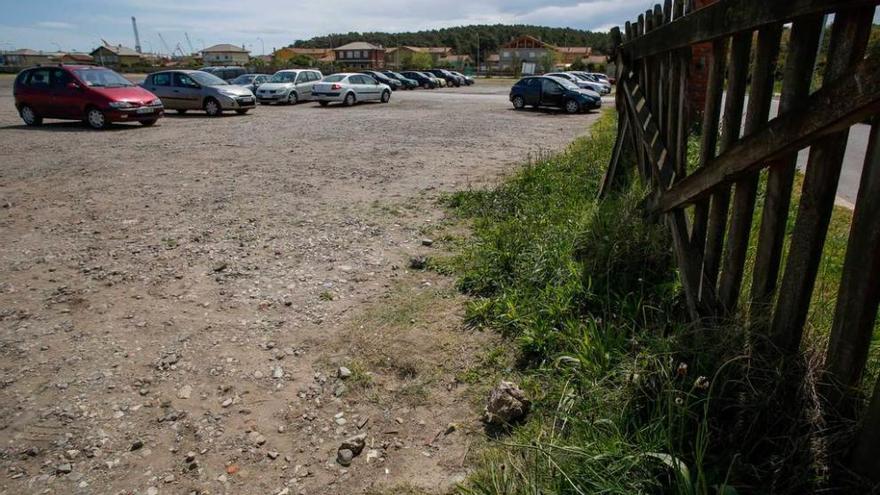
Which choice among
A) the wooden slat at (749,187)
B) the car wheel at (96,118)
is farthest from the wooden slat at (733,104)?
the car wheel at (96,118)

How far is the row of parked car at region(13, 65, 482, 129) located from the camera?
1441 centimetres

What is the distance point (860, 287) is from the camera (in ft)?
5.57

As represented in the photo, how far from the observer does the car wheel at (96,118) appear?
14320mm

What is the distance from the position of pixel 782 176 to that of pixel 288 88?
973 inches

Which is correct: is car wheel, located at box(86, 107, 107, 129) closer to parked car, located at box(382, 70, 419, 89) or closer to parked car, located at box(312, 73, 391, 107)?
parked car, located at box(312, 73, 391, 107)

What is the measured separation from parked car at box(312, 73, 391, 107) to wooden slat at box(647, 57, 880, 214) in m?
22.5

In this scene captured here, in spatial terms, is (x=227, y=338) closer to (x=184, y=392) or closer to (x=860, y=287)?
(x=184, y=392)

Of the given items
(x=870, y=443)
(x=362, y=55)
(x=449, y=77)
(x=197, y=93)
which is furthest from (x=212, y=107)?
(x=362, y=55)

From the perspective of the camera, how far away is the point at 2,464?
252 cm

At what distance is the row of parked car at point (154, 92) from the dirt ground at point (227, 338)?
7170 millimetres

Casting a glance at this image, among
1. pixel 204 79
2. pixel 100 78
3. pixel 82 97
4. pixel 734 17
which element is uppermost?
pixel 204 79

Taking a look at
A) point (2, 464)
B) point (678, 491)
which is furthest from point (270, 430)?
point (678, 491)

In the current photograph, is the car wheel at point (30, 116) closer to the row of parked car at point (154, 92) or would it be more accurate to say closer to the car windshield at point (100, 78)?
the row of parked car at point (154, 92)

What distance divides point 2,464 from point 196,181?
6.32m
